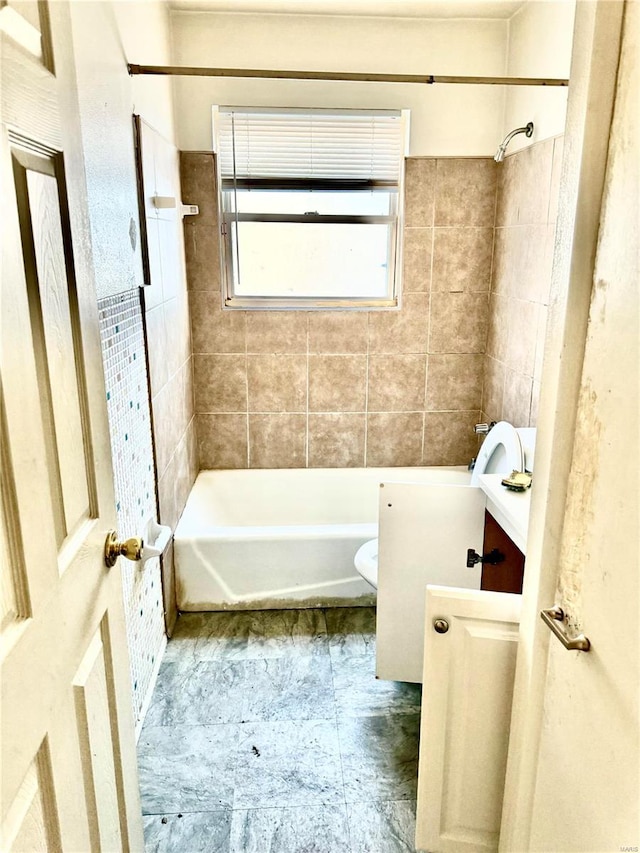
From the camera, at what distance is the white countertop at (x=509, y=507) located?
1.68 m

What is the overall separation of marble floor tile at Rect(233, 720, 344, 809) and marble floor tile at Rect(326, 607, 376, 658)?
42cm

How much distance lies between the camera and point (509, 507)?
1755 millimetres

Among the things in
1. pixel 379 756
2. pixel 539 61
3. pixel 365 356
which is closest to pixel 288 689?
pixel 379 756

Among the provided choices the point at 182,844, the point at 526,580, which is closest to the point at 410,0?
the point at 526,580

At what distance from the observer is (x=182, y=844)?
162 cm

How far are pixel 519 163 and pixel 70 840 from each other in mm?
2917

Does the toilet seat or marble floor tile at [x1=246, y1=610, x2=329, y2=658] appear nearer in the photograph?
the toilet seat

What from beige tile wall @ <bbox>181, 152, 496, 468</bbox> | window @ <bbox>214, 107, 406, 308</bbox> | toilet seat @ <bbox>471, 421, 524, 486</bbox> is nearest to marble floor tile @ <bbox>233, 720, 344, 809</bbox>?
toilet seat @ <bbox>471, 421, 524, 486</bbox>

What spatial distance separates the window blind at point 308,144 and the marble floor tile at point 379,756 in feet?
8.09

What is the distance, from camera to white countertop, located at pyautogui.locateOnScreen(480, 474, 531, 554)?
1.68 m

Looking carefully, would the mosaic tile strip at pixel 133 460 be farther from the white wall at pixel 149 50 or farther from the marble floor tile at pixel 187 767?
the white wall at pixel 149 50

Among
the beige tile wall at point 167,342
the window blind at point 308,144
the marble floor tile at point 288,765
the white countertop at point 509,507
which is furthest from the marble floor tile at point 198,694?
the window blind at point 308,144

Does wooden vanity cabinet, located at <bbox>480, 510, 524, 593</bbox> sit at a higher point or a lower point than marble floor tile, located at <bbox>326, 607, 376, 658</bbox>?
higher

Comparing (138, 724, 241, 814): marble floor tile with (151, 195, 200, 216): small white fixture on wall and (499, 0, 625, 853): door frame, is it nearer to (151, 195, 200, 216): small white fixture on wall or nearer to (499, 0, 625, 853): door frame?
(499, 0, 625, 853): door frame
